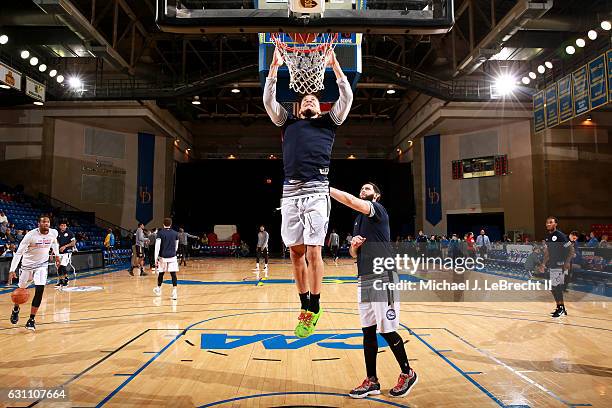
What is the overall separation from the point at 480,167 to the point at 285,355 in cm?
2329

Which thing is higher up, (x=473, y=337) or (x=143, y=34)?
(x=143, y=34)

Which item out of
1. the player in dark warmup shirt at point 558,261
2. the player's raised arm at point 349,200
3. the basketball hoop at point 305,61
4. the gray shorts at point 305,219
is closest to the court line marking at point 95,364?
the gray shorts at point 305,219

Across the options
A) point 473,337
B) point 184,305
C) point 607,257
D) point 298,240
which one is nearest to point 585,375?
point 473,337

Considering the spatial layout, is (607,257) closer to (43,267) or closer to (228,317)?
(228,317)

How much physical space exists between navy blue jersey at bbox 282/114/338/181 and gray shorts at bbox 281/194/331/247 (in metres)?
0.21

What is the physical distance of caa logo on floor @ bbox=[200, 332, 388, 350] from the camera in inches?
252

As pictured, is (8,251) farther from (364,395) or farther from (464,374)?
(464,374)

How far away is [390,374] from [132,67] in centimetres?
2046

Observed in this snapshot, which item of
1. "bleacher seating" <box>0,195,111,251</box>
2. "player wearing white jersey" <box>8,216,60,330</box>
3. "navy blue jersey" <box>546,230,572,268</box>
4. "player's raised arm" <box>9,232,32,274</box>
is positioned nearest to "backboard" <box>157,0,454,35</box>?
"player wearing white jersey" <box>8,216,60,330</box>

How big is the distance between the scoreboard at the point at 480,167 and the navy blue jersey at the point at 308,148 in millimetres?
23706

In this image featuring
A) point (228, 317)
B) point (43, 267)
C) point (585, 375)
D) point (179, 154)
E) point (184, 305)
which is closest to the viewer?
point (585, 375)

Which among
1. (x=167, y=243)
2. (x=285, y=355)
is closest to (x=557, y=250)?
(x=285, y=355)

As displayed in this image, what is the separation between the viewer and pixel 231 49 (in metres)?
24.0

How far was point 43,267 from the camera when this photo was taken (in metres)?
7.96
